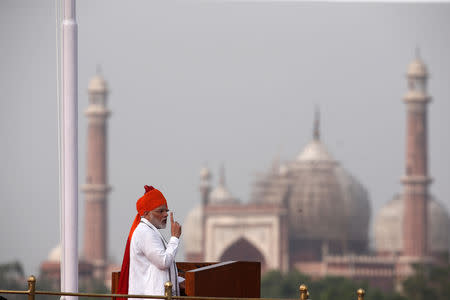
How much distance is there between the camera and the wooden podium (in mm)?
4078

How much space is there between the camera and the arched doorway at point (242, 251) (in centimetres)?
4369

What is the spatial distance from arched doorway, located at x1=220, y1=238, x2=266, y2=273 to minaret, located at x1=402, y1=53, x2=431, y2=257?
5.94 metres

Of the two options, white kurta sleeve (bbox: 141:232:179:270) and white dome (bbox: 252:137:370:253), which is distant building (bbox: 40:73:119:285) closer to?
white dome (bbox: 252:137:370:253)

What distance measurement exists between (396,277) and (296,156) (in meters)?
6.33

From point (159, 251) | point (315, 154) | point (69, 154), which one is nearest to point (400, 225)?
point (315, 154)

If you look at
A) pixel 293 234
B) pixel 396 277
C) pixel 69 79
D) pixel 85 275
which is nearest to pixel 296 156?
pixel 293 234

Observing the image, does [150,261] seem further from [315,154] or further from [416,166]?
[315,154]

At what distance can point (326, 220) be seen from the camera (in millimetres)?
46344

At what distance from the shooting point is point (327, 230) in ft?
152

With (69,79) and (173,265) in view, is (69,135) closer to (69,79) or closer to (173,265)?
(69,79)

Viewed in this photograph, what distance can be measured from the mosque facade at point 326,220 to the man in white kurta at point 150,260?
122ft

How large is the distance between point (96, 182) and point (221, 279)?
39185mm

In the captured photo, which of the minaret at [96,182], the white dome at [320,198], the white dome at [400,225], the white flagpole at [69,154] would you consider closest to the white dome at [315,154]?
the white dome at [320,198]

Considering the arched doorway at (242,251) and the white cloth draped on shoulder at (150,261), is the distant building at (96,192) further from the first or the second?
the white cloth draped on shoulder at (150,261)
